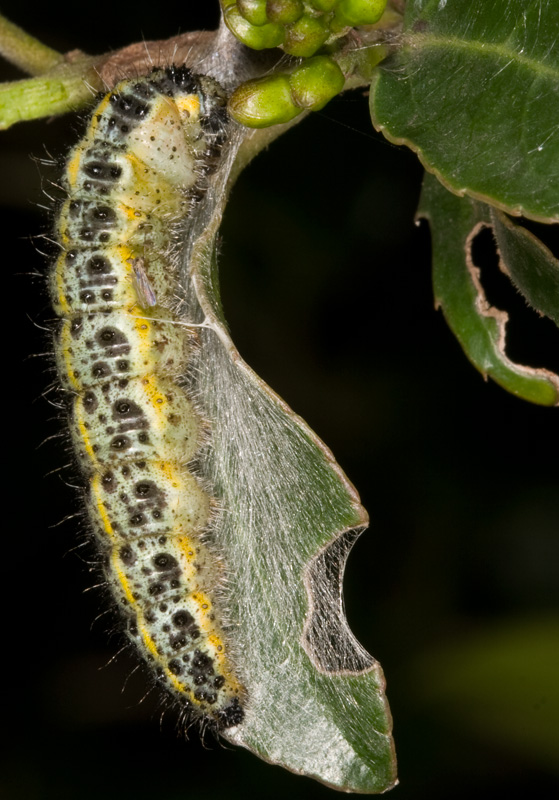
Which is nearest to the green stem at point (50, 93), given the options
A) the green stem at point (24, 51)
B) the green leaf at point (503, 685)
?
the green stem at point (24, 51)

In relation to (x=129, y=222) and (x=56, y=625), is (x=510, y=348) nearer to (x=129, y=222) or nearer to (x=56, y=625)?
(x=129, y=222)

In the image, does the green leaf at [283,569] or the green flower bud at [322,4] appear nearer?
the green flower bud at [322,4]

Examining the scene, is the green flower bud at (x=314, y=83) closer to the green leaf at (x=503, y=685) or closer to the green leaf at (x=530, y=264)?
the green leaf at (x=530, y=264)

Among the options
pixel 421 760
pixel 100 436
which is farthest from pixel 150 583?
pixel 421 760

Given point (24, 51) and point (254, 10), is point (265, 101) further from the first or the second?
point (24, 51)

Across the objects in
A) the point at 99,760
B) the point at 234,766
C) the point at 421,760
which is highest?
the point at 99,760

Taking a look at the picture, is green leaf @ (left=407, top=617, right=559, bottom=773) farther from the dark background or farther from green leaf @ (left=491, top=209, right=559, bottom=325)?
green leaf @ (left=491, top=209, right=559, bottom=325)
